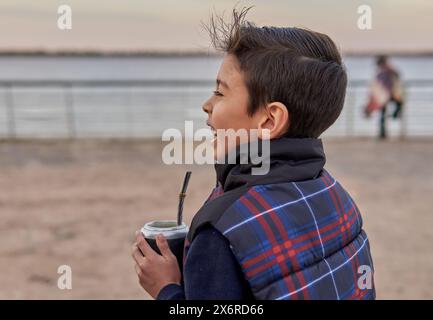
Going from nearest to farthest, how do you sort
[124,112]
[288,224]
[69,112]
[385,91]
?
[288,224] < [385,91] < [69,112] < [124,112]

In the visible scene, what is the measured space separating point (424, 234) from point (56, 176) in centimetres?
451

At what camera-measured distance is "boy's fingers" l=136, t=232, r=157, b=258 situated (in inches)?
46.1

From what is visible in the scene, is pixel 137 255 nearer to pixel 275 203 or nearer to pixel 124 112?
pixel 275 203

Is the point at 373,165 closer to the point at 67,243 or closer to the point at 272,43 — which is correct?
the point at 67,243

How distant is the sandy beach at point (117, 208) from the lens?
12.2ft

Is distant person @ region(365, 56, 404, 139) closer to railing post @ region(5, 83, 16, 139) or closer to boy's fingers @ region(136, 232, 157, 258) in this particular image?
railing post @ region(5, 83, 16, 139)

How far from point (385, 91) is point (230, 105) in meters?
10.3

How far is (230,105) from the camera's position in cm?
113

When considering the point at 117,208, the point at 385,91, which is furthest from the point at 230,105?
the point at 385,91

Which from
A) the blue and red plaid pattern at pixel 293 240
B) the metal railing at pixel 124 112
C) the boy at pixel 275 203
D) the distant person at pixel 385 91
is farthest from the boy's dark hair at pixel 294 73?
the distant person at pixel 385 91

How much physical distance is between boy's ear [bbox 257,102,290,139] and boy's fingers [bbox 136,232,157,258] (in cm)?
33

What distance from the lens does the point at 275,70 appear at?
1.10 metres

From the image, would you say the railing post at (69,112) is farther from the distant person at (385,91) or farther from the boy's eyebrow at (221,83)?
the boy's eyebrow at (221,83)

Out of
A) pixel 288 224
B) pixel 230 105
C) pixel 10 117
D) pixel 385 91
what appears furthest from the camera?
pixel 10 117
